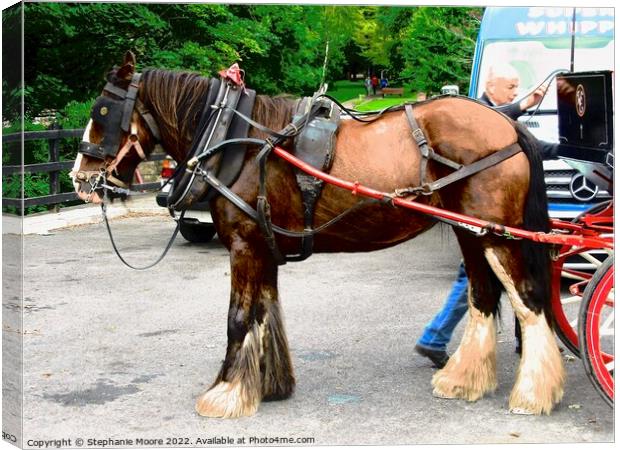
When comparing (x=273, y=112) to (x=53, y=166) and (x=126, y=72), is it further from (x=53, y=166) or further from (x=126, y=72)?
(x=53, y=166)

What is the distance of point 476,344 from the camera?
5246 mm

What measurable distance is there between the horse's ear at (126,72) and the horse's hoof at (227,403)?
1.77 meters

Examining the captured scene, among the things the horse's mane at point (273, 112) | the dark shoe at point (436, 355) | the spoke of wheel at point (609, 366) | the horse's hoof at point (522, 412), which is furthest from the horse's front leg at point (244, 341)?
the spoke of wheel at point (609, 366)

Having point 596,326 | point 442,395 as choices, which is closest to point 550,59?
point 596,326

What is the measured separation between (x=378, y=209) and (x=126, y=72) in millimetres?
1574

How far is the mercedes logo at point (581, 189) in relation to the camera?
6832 mm

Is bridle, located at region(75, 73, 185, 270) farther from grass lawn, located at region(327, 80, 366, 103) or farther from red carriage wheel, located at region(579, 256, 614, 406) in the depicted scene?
red carriage wheel, located at region(579, 256, 614, 406)

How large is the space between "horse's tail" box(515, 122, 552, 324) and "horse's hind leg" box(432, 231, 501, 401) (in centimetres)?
31

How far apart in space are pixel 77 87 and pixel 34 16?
0.81m

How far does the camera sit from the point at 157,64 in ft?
19.1

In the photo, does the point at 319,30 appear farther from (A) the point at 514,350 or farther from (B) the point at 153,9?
(A) the point at 514,350

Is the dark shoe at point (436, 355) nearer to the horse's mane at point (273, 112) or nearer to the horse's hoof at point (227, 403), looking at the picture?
the horse's hoof at point (227, 403)

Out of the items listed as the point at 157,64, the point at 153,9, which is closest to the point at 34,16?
the point at 153,9

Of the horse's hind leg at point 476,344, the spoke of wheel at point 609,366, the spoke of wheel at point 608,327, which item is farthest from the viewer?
the horse's hind leg at point 476,344
